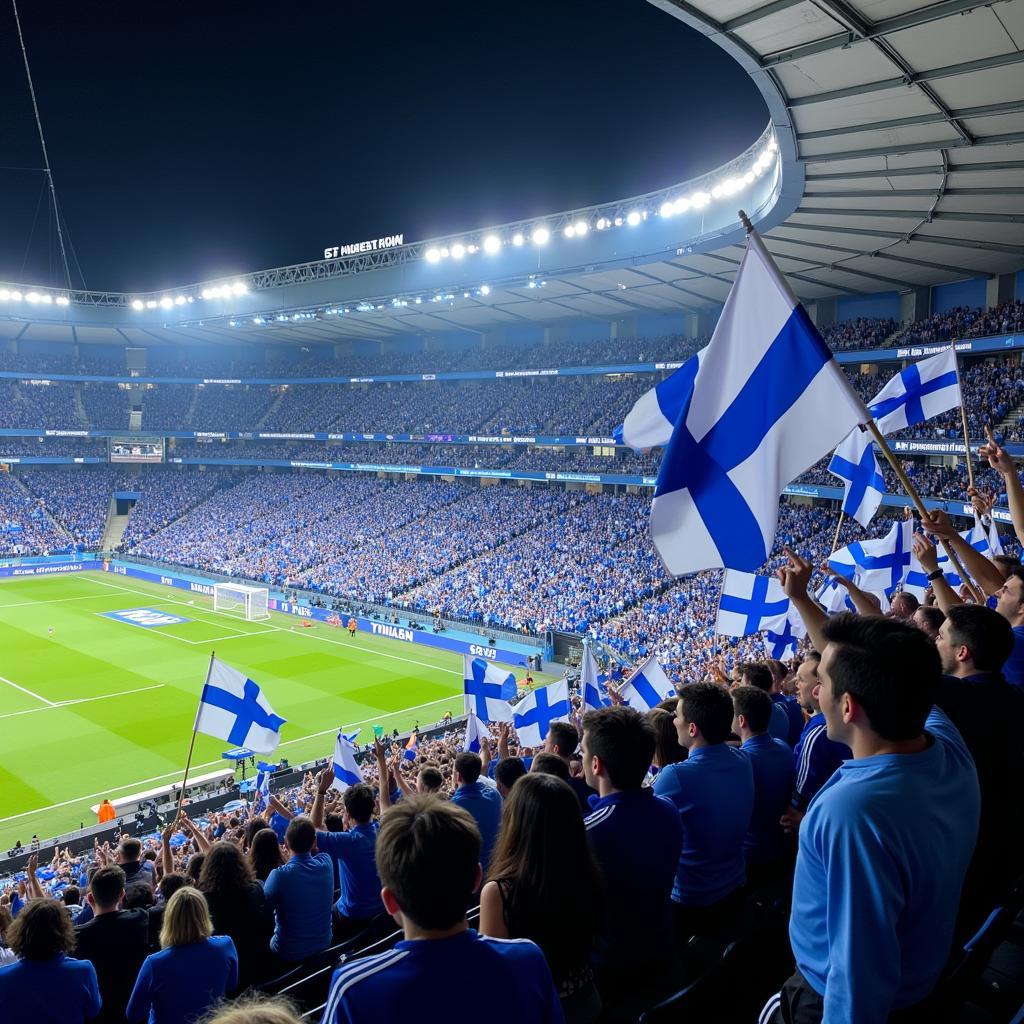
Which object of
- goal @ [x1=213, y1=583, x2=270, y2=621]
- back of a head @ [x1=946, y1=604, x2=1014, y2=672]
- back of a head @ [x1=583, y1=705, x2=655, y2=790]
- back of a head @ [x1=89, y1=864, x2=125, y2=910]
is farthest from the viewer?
goal @ [x1=213, y1=583, x2=270, y2=621]

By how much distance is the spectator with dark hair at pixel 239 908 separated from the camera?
5305 millimetres

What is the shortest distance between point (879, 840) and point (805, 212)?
82.8ft

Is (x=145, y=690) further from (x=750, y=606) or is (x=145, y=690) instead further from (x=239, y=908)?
(x=239, y=908)

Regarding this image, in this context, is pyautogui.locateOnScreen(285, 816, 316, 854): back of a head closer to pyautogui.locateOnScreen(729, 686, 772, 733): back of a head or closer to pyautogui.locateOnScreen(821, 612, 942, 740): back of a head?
pyautogui.locateOnScreen(729, 686, 772, 733): back of a head

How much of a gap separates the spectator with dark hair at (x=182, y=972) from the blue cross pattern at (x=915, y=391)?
10.8 m

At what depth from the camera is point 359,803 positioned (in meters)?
6.38

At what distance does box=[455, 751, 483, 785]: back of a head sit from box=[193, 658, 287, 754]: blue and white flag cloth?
6.46 meters

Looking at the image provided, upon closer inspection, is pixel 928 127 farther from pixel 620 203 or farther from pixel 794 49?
pixel 620 203

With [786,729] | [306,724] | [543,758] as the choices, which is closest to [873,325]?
[306,724]

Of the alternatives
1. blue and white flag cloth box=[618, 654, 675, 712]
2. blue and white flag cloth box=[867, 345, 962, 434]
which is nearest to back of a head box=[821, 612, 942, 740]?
blue and white flag cloth box=[618, 654, 675, 712]

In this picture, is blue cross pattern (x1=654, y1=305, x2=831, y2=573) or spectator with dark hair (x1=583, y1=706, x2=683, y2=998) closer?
spectator with dark hair (x1=583, y1=706, x2=683, y2=998)

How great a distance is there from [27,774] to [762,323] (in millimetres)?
23383

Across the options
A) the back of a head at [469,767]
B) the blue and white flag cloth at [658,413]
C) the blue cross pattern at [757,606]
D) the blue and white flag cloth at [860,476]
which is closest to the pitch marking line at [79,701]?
the blue cross pattern at [757,606]

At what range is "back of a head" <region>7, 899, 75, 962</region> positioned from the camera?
4.27 meters
